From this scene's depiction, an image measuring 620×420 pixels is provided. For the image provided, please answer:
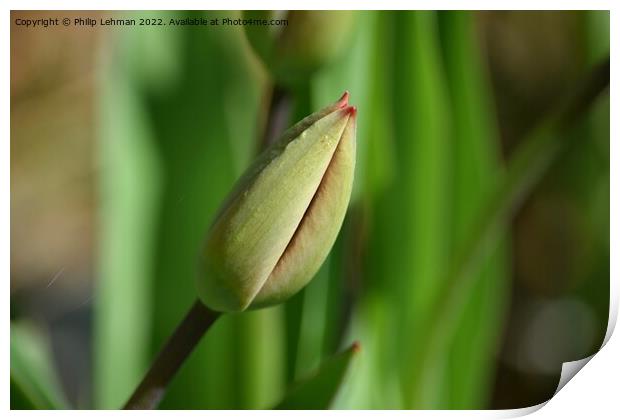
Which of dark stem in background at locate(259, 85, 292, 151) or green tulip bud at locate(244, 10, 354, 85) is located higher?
green tulip bud at locate(244, 10, 354, 85)

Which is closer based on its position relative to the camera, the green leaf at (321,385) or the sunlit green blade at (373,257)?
the green leaf at (321,385)

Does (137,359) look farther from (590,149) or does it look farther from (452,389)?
(590,149)

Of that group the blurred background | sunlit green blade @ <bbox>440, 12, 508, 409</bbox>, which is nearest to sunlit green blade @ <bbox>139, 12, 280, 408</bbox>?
the blurred background

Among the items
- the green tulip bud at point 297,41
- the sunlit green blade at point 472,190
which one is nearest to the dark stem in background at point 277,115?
the green tulip bud at point 297,41

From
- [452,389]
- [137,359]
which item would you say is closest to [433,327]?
[452,389]

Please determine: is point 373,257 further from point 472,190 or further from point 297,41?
point 297,41

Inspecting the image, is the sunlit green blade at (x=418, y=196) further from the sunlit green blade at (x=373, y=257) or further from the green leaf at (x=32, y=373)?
the green leaf at (x=32, y=373)

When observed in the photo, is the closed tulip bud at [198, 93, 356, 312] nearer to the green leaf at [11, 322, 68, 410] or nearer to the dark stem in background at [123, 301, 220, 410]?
the dark stem in background at [123, 301, 220, 410]
